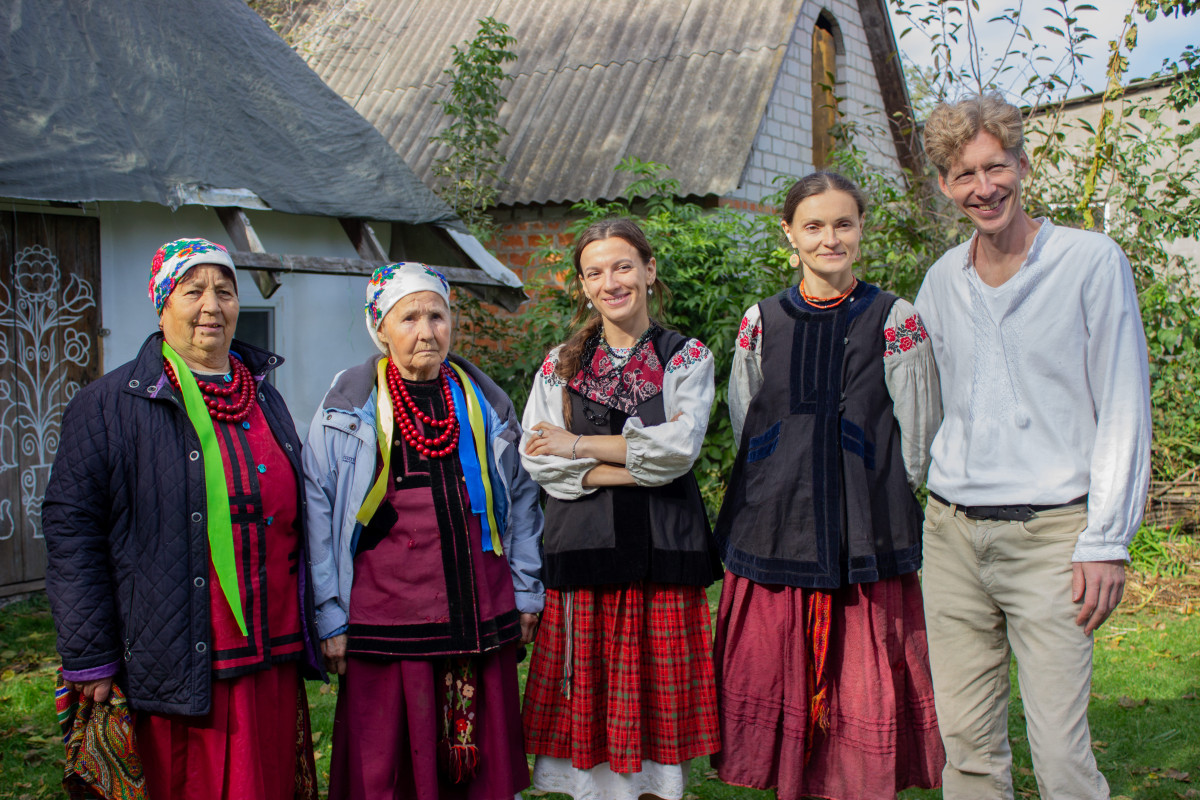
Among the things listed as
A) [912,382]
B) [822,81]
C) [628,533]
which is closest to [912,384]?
[912,382]

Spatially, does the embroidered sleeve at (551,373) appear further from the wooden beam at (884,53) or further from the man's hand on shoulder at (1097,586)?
the wooden beam at (884,53)

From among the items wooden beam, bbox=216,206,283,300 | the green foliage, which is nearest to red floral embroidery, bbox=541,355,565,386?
wooden beam, bbox=216,206,283,300

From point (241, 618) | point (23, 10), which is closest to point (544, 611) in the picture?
point (241, 618)

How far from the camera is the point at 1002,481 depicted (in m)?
2.42

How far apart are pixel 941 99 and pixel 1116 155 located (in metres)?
1.44

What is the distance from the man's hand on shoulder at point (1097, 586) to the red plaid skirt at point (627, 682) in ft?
3.35

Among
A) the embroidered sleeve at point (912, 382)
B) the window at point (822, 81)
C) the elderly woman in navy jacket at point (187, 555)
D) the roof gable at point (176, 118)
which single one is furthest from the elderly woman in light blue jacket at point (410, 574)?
the window at point (822, 81)

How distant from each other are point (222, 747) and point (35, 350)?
13.8 feet

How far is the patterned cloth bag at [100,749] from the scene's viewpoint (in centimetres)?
239

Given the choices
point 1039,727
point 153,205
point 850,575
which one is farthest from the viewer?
point 153,205

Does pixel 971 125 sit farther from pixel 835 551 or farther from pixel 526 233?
pixel 526 233

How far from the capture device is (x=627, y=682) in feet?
9.13

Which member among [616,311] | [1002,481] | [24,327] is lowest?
[1002,481]

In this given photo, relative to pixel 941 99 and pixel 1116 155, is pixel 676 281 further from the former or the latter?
pixel 1116 155
